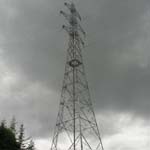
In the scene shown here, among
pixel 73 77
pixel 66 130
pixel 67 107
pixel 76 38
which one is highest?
pixel 76 38

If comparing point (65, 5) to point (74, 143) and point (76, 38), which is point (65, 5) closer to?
point (76, 38)

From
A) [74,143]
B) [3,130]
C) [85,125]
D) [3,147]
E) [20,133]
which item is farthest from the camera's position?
[20,133]

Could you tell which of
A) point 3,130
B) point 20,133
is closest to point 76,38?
point 3,130

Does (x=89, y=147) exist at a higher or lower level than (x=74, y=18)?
lower

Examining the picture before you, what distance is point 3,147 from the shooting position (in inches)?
1238

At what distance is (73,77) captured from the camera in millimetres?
25984

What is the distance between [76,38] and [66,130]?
375 inches

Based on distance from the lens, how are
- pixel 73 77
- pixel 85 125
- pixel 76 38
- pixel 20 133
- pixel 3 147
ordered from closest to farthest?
pixel 85 125
pixel 73 77
pixel 76 38
pixel 3 147
pixel 20 133

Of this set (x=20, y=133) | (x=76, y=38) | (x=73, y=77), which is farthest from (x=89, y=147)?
(x=20, y=133)

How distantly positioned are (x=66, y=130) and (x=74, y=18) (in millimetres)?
11765

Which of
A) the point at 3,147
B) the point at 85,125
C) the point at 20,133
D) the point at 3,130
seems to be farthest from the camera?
the point at 20,133

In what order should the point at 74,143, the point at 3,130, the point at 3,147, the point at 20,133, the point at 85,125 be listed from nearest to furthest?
the point at 74,143 < the point at 85,125 < the point at 3,147 < the point at 3,130 < the point at 20,133

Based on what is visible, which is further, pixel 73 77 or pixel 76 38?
pixel 76 38

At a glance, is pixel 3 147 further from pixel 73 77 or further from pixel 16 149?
pixel 73 77
